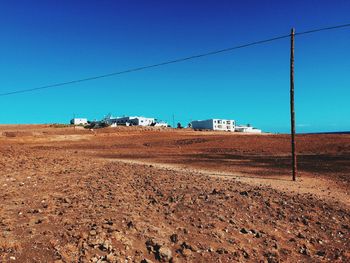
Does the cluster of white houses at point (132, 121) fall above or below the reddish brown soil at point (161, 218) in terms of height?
above

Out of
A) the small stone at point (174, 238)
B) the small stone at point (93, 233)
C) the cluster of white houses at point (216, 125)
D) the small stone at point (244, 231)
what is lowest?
the small stone at point (244, 231)

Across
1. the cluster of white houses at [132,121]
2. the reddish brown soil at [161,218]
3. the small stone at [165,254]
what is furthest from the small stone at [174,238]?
the cluster of white houses at [132,121]

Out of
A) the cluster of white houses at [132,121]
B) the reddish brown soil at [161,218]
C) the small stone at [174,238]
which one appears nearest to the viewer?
the reddish brown soil at [161,218]

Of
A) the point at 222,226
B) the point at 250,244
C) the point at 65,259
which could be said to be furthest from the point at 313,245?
the point at 65,259

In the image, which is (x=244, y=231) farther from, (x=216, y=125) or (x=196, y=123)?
(x=196, y=123)

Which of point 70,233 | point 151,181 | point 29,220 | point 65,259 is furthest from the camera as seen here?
point 151,181

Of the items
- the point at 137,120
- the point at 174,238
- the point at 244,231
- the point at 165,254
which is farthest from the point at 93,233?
the point at 137,120

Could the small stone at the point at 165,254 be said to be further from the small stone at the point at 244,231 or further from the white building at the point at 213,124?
the white building at the point at 213,124

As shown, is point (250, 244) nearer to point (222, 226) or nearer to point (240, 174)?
point (222, 226)

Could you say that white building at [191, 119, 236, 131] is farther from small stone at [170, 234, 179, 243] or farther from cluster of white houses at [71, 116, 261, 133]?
small stone at [170, 234, 179, 243]

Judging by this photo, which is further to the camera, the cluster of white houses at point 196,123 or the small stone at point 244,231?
the cluster of white houses at point 196,123

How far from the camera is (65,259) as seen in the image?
6.62 meters

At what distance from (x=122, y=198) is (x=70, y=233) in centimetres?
335

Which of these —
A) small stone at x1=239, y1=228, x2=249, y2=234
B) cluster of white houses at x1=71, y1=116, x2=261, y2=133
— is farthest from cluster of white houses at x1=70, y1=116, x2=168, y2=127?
small stone at x1=239, y1=228, x2=249, y2=234
